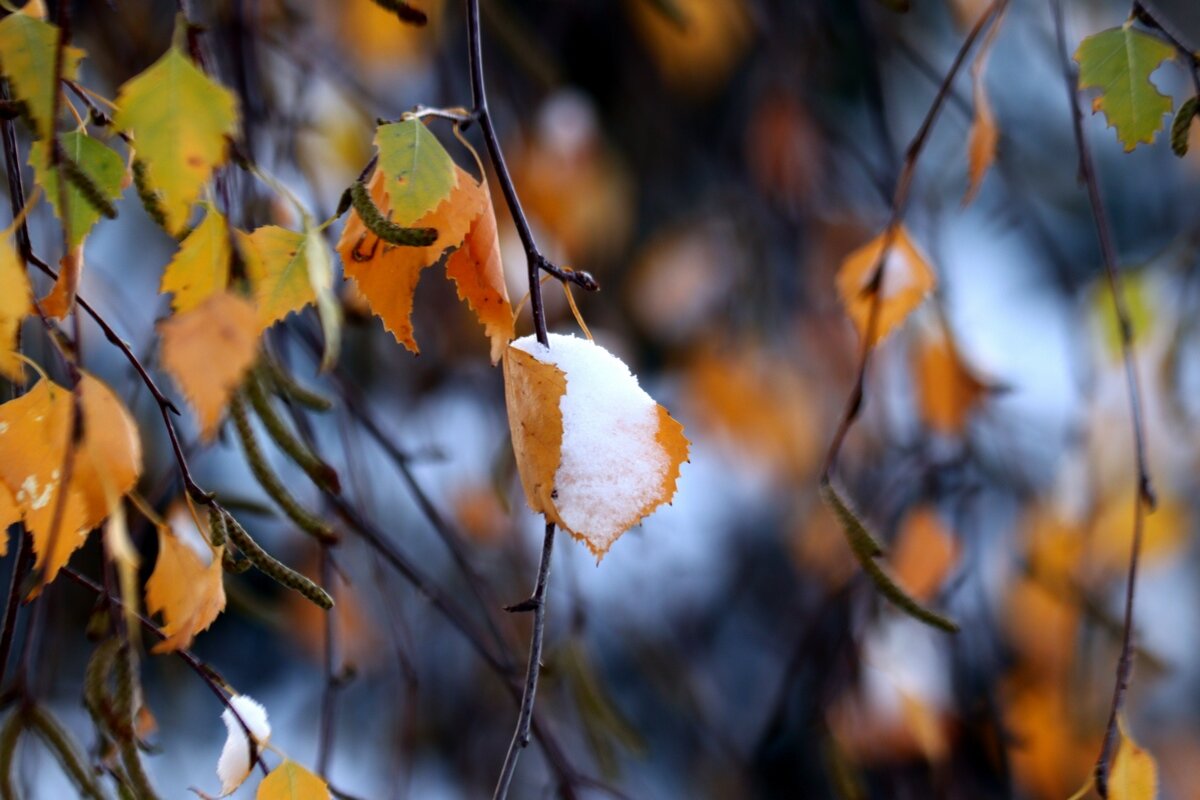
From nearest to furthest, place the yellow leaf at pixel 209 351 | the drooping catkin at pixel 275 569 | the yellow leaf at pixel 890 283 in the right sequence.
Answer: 1. the yellow leaf at pixel 209 351
2. the drooping catkin at pixel 275 569
3. the yellow leaf at pixel 890 283

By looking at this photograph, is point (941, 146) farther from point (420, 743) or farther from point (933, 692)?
point (420, 743)

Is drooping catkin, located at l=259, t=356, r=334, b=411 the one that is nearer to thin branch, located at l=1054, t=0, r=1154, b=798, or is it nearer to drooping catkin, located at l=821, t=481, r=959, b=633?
drooping catkin, located at l=821, t=481, r=959, b=633

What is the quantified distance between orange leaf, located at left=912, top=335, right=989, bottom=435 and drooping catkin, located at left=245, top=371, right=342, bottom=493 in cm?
75

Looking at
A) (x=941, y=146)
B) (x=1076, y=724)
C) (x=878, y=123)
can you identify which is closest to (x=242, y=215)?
(x=878, y=123)

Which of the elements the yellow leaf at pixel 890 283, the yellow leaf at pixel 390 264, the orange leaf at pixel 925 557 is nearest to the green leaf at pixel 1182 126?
the yellow leaf at pixel 890 283

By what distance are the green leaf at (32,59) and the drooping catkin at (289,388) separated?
20cm

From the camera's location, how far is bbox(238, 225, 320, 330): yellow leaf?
1.62 ft

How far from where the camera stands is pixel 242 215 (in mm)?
778

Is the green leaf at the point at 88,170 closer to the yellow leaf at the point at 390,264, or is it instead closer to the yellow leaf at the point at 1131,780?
the yellow leaf at the point at 390,264

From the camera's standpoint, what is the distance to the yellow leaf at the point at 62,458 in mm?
415

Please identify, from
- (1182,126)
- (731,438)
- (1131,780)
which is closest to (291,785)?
(1131,780)

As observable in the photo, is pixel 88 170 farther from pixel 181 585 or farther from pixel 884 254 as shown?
pixel 884 254

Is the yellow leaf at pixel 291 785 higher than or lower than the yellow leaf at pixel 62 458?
lower

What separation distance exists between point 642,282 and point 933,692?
81 cm
